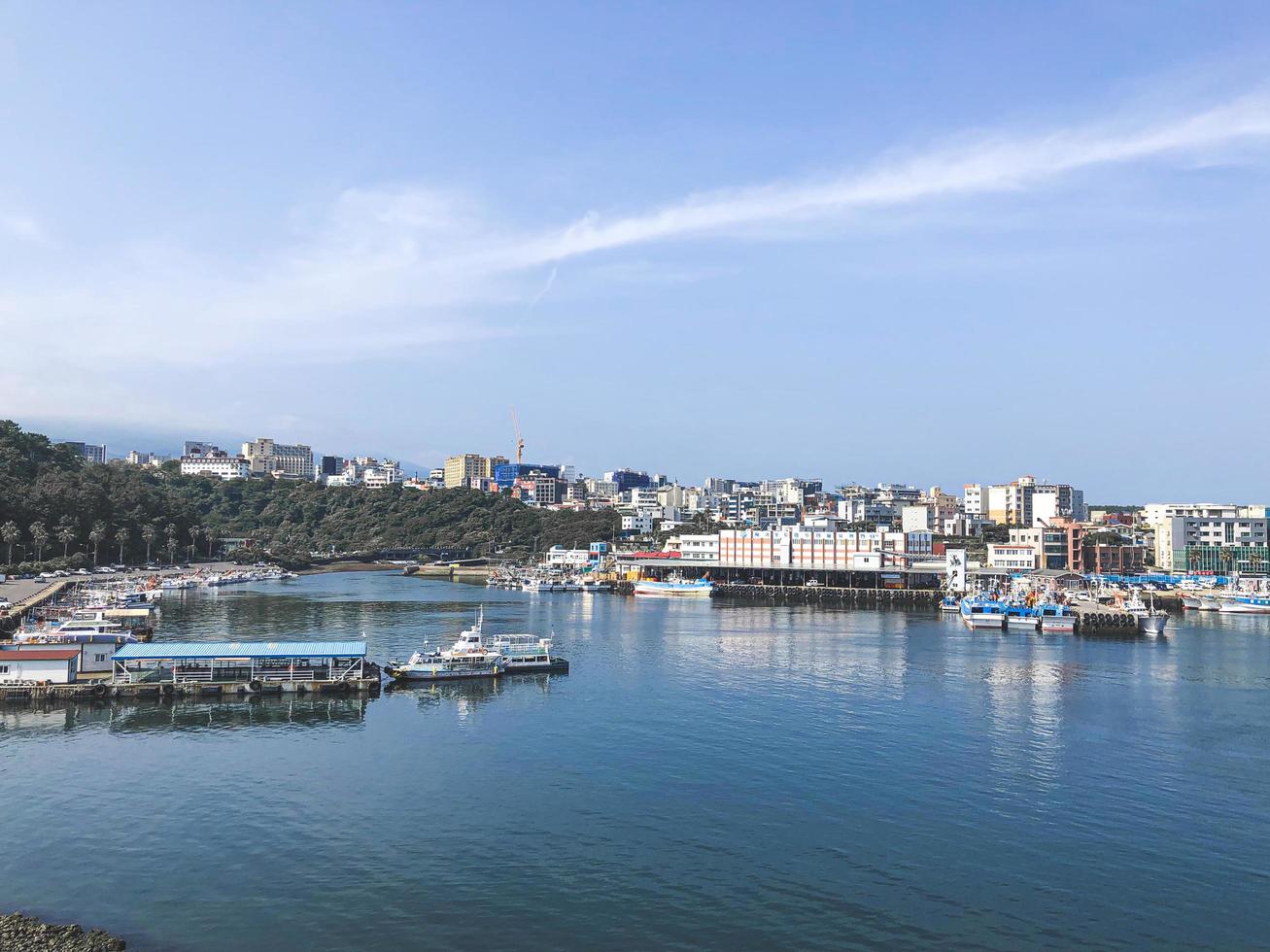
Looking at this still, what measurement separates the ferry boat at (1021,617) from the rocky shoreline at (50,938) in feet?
176

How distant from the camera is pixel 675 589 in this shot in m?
82.6

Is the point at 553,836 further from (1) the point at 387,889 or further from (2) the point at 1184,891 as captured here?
(2) the point at 1184,891

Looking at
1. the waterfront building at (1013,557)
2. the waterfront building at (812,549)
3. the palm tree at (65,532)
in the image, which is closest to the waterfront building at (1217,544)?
the waterfront building at (1013,557)

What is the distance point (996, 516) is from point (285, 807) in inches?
5430

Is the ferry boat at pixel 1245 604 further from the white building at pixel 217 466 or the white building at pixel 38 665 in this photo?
the white building at pixel 217 466

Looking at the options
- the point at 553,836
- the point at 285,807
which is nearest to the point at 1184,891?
the point at 553,836

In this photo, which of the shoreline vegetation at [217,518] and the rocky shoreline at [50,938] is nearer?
the rocky shoreline at [50,938]

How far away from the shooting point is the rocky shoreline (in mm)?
12820

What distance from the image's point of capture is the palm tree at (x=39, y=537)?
7425 cm

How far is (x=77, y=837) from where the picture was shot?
1730 cm

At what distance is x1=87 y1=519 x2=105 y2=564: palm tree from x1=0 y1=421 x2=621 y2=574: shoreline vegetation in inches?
5.2

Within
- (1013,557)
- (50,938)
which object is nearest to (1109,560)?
(1013,557)

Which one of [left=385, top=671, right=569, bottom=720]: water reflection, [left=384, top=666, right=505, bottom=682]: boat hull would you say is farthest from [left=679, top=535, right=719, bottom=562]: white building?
[left=384, top=666, right=505, bottom=682]: boat hull

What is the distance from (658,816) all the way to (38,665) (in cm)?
2291
